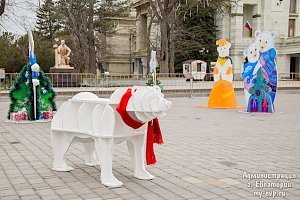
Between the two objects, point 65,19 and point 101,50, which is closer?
Result: point 65,19

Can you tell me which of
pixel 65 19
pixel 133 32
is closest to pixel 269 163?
pixel 65 19

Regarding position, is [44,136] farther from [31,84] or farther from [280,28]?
[280,28]

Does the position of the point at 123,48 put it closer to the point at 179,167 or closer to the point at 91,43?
the point at 91,43

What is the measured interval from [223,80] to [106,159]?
10.9m

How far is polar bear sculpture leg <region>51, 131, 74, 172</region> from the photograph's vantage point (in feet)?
18.0

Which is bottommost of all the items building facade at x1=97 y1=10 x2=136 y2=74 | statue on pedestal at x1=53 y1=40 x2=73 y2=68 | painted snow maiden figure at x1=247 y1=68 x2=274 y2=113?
painted snow maiden figure at x1=247 y1=68 x2=274 y2=113

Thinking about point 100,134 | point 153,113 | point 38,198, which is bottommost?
point 38,198

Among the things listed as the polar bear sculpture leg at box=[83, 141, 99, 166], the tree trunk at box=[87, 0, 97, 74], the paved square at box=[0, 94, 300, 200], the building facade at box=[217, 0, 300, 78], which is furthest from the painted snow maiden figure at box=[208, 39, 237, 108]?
the building facade at box=[217, 0, 300, 78]

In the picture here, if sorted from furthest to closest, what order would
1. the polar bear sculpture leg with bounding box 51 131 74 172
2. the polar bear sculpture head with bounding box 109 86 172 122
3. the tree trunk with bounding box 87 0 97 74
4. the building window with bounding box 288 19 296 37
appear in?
the building window with bounding box 288 19 296 37 < the tree trunk with bounding box 87 0 97 74 < the polar bear sculpture leg with bounding box 51 131 74 172 < the polar bear sculpture head with bounding box 109 86 172 122

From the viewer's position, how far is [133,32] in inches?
2207

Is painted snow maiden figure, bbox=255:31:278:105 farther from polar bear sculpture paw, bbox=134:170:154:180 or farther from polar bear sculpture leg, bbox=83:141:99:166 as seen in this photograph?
polar bear sculpture paw, bbox=134:170:154:180

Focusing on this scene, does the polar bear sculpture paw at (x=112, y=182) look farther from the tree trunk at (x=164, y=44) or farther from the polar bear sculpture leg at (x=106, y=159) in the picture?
the tree trunk at (x=164, y=44)

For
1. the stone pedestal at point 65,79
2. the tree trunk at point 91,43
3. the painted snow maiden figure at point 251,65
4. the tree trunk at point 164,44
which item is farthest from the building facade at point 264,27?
the painted snow maiden figure at point 251,65

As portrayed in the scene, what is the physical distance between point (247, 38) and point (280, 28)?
14.4 feet
